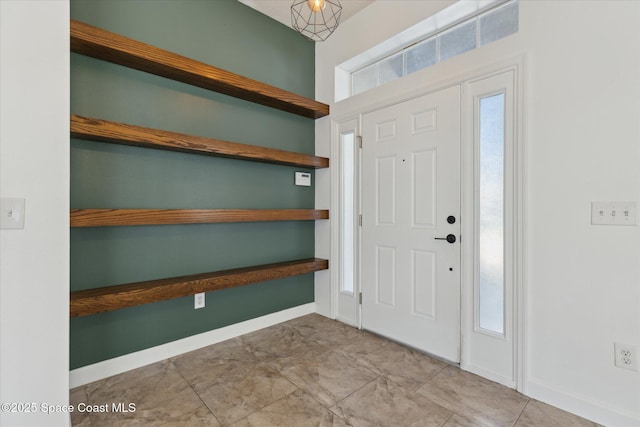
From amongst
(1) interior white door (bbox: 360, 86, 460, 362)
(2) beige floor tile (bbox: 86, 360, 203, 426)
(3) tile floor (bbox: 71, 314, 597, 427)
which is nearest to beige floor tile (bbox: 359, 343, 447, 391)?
(3) tile floor (bbox: 71, 314, 597, 427)

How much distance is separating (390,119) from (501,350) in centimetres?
193

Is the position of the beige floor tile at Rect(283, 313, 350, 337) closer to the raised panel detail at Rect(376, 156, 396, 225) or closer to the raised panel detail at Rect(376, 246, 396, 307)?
the raised panel detail at Rect(376, 246, 396, 307)

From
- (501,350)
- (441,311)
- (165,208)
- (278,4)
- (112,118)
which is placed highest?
(278,4)

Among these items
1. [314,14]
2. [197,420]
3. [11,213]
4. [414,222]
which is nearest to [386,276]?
[414,222]

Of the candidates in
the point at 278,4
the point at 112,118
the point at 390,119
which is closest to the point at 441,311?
the point at 390,119

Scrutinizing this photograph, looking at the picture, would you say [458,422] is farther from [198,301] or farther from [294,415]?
[198,301]

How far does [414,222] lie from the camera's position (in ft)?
8.13

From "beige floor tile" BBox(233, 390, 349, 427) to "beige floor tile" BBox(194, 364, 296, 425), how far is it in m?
0.05

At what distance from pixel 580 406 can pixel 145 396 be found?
8.28 feet

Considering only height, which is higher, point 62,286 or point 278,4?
point 278,4

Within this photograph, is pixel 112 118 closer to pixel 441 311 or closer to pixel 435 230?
pixel 435 230

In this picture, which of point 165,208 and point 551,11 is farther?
point 165,208

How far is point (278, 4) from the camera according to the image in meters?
2.79

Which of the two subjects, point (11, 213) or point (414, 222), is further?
point (414, 222)
